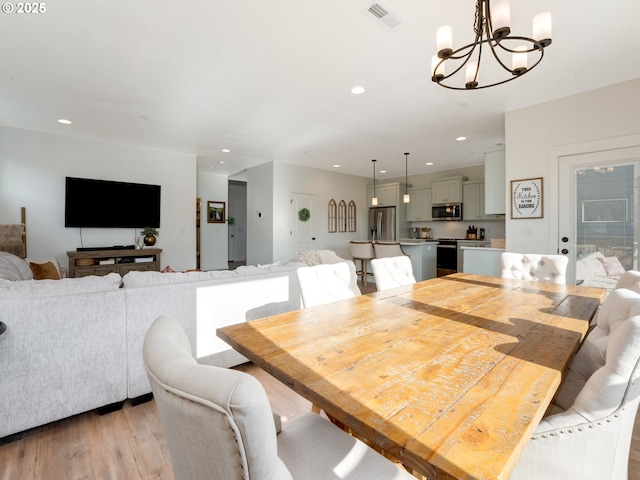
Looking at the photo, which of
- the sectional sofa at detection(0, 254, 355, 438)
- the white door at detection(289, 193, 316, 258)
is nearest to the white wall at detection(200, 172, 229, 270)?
the white door at detection(289, 193, 316, 258)

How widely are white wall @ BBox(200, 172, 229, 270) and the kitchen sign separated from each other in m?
6.62

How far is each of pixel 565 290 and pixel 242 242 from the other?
960cm

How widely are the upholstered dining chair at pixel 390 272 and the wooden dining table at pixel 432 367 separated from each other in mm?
584

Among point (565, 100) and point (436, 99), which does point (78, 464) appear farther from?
point (565, 100)

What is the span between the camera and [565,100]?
3391 millimetres

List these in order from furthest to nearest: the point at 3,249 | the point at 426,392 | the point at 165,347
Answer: the point at 3,249
the point at 426,392
the point at 165,347

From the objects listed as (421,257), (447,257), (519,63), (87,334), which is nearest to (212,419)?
(87,334)

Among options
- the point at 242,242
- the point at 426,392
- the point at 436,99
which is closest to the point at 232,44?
the point at 436,99

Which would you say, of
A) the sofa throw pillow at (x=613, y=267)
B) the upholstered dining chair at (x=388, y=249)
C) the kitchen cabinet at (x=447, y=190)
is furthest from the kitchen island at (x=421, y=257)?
the sofa throw pillow at (x=613, y=267)

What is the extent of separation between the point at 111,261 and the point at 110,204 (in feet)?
3.32

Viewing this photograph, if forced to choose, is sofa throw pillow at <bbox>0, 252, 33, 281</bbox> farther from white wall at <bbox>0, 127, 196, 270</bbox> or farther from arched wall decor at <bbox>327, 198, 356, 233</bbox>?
arched wall decor at <bbox>327, 198, 356, 233</bbox>

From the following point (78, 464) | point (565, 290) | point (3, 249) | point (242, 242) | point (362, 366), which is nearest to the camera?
point (362, 366)

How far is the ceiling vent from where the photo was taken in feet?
6.72

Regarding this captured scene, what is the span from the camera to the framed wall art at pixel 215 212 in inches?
312
